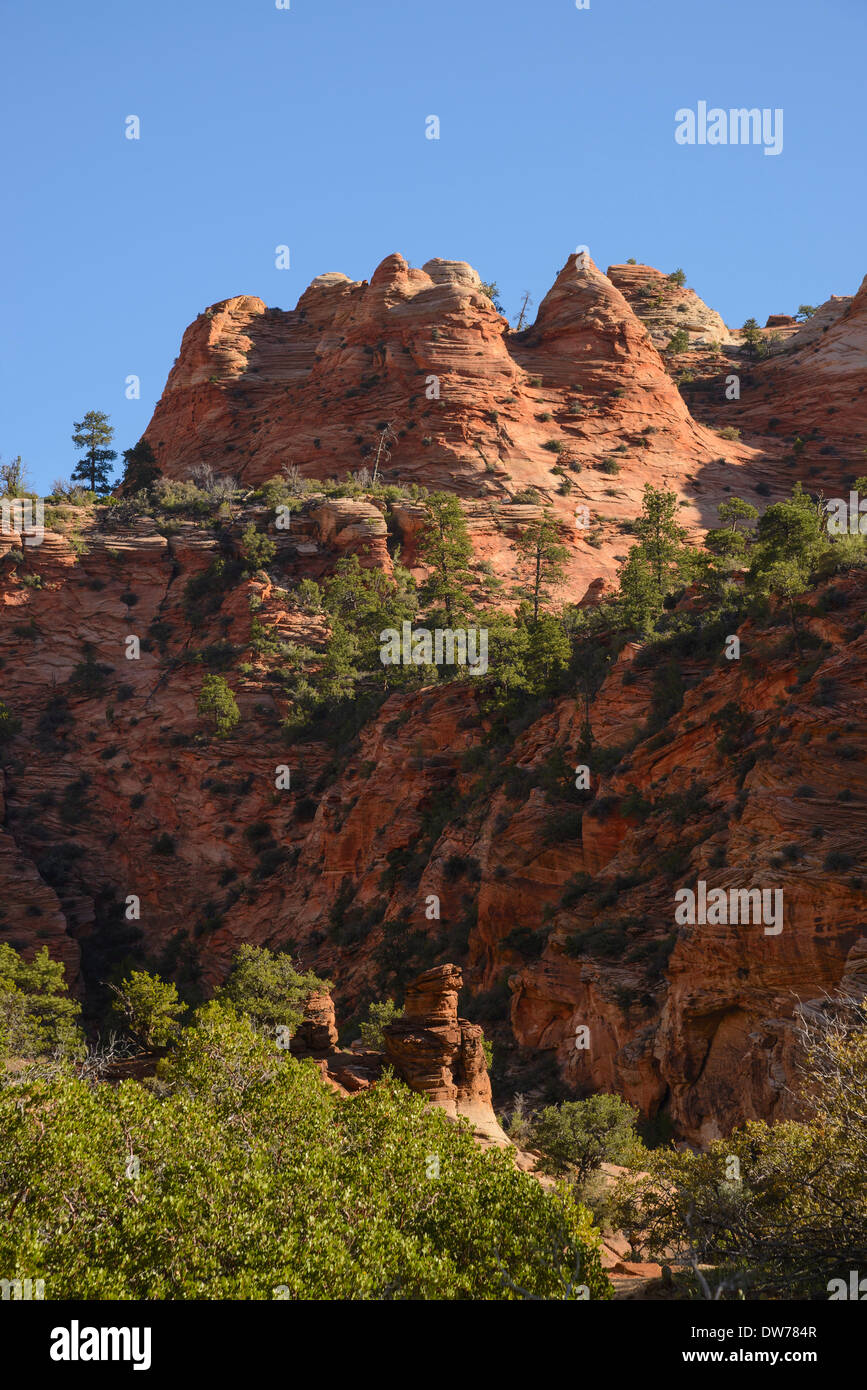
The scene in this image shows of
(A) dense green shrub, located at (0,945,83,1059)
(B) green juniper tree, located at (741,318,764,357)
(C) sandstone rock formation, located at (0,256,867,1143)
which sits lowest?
(A) dense green shrub, located at (0,945,83,1059)

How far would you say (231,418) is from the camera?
82.9 m

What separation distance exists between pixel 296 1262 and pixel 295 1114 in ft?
17.7

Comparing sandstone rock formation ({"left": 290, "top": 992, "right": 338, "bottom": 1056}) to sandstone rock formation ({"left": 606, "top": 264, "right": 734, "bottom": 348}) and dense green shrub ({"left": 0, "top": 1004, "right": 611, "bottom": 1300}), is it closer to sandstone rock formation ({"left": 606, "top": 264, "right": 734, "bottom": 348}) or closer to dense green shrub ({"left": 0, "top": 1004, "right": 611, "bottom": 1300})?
dense green shrub ({"left": 0, "top": 1004, "right": 611, "bottom": 1300})

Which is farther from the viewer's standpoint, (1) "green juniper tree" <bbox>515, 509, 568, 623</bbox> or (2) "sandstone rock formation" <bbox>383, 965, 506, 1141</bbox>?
(1) "green juniper tree" <bbox>515, 509, 568, 623</bbox>

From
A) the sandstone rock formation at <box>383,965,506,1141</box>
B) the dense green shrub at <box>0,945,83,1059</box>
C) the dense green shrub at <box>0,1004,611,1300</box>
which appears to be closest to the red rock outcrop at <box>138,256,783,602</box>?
the dense green shrub at <box>0,945,83,1059</box>

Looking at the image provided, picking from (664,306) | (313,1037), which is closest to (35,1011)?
(313,1037)

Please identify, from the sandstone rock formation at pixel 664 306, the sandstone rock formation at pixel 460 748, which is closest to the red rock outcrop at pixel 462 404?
the sandstone rock formation at pixel 460 748

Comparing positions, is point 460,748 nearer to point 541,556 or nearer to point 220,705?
point 220,705

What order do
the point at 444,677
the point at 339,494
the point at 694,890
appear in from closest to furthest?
the point at 694,890 → the point at 444,677 → the point at 339,494

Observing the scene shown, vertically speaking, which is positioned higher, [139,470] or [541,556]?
[139,470]

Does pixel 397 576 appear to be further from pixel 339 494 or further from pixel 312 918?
pixel 312 918

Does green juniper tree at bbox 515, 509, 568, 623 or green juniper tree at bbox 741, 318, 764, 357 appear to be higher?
green juniper tree at bbox 741, 318, 764, 357

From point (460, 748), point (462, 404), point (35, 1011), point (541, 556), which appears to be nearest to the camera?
point (35, 1011)
